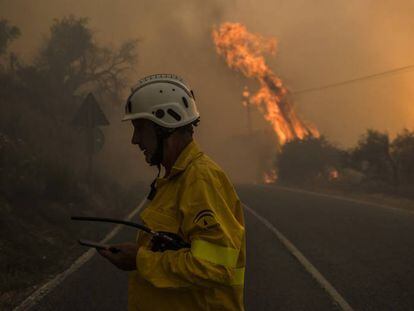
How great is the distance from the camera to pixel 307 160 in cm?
3294

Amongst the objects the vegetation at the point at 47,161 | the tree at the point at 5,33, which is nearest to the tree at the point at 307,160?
the vegetation at the point at 47,161

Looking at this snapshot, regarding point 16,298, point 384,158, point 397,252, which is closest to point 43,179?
point 16,298

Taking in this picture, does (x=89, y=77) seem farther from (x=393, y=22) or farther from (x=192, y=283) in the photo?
(x=393, y=22)

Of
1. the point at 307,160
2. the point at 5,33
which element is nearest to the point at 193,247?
the point at 5,33

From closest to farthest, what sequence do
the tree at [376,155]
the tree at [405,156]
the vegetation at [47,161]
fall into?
the vegetation at [47,161] → the tree at [405,156] → the tree at [376,155]

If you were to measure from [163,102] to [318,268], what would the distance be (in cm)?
637

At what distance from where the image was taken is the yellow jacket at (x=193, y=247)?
203 cm

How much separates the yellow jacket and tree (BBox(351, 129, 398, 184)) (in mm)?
22579

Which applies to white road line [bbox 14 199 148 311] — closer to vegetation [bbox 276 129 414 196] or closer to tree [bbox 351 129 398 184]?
vegetation [bbox 276 129 414 196]

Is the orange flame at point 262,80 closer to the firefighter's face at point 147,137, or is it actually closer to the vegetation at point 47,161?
the vegetation at point 47,161

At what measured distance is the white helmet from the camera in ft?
7.66

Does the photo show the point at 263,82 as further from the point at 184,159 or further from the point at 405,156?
the point at 184,159

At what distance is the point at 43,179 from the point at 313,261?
815 cm

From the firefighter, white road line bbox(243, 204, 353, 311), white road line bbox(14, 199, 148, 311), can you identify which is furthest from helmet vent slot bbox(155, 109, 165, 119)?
white road line bbox(14, 199, 148, 311)
